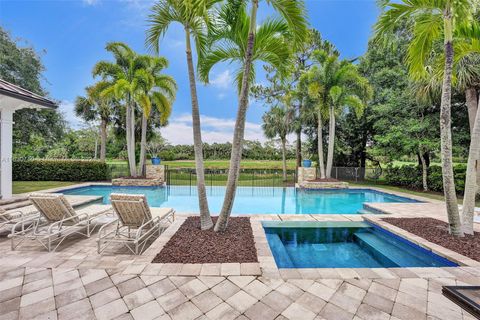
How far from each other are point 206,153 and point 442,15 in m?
31.0

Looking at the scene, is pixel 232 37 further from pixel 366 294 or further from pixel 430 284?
pixel 430 284

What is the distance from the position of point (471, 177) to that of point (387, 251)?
2.24 m

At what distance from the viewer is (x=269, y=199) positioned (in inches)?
443

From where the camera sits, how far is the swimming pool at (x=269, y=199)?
363 inches

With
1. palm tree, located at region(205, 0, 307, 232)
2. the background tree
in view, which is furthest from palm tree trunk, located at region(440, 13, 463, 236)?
the background tree

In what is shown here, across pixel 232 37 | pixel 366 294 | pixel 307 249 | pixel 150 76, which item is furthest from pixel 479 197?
pixel 150 76

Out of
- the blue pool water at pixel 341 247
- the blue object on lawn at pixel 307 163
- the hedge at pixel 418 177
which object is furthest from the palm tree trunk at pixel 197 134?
the hedge at pixel 418 177

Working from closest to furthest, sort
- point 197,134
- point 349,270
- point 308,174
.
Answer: point 349,270
point 197,134
point 308,174

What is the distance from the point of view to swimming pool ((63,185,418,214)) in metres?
9.23

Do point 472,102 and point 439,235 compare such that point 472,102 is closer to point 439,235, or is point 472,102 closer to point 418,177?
point 418,177

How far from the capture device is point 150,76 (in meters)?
14.5

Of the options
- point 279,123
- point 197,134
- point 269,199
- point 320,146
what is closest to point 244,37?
point 197,134

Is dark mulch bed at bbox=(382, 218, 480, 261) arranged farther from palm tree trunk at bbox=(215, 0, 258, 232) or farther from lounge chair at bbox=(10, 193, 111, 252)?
lounge chair at bbox=(10, 193, 111, 252)

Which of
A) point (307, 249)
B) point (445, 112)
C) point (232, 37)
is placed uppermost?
point (232, 37)
